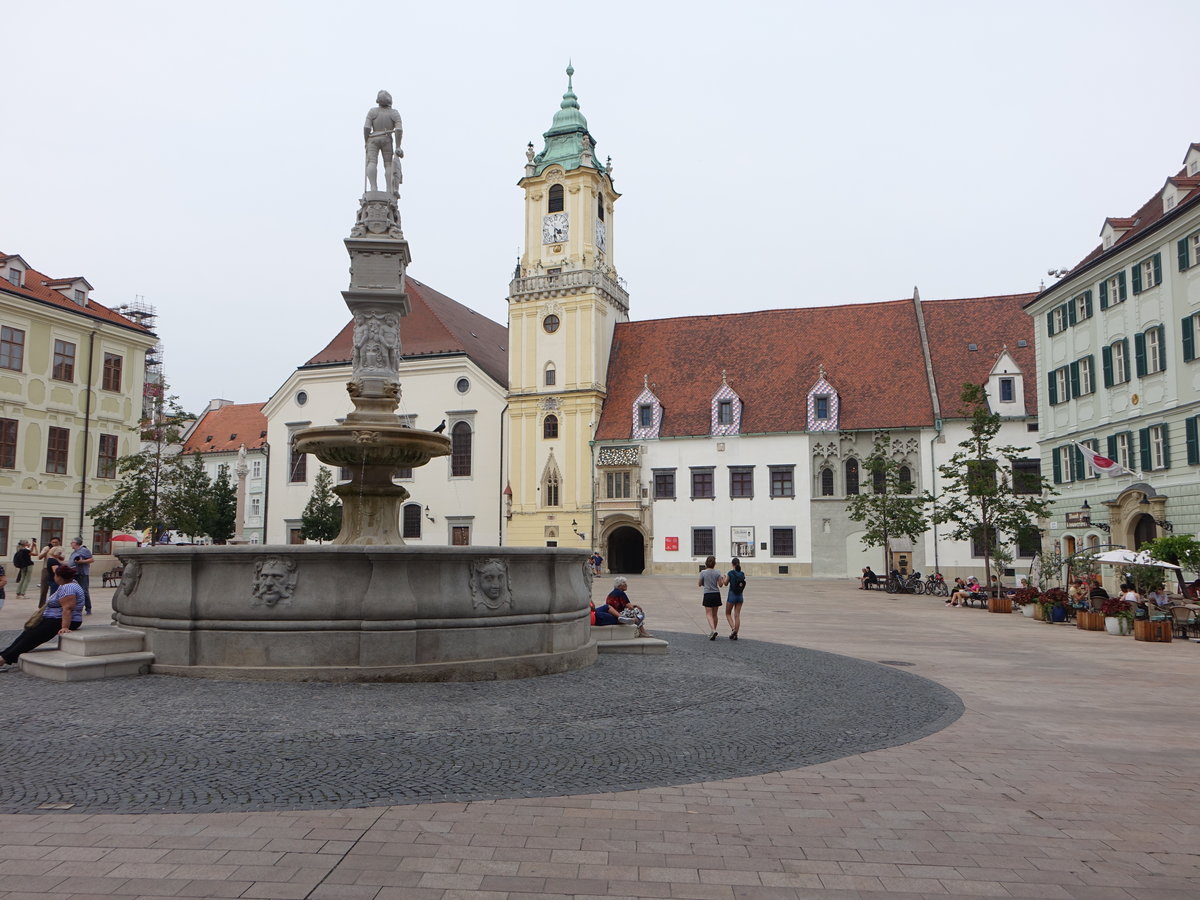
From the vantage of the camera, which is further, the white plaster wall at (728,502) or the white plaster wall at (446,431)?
the white plaster wall at (446,431)

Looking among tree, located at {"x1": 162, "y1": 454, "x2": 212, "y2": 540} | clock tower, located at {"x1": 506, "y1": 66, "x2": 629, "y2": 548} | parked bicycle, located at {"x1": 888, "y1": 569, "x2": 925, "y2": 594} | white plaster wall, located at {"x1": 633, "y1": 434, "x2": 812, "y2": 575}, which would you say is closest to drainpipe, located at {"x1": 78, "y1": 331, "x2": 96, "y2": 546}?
tree, located at {"x1": 162, "y1": 454, "x2": 212, "y2": 540}

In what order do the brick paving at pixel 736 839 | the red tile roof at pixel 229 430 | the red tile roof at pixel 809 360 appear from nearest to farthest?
the brick paving at pixel 736 839 < the red tile roof at pixel 809 360 < the red tile roof at pixel 229 430

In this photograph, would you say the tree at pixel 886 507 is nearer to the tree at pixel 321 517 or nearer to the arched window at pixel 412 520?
the arched window at pixel 412 520

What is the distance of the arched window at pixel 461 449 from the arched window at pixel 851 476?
21331mm

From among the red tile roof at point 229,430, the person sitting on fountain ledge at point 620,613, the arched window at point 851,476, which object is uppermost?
the red tile roof at point 229,430

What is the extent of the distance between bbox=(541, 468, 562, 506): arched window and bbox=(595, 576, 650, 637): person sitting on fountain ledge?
120 feet

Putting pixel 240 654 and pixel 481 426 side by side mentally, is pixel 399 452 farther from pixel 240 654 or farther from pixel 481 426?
pixel 481 426

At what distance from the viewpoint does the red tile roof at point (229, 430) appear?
77.1 m

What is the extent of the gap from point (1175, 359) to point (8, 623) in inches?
1213

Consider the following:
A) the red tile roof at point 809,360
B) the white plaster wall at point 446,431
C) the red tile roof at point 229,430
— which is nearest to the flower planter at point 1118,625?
the red tile roof at point 809,360

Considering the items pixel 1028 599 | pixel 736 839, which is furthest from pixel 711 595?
pixel 1028 599

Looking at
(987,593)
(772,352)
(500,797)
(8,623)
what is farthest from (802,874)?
(772,352)

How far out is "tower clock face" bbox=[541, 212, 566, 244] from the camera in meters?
55.1

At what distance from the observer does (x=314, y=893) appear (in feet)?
14.0
